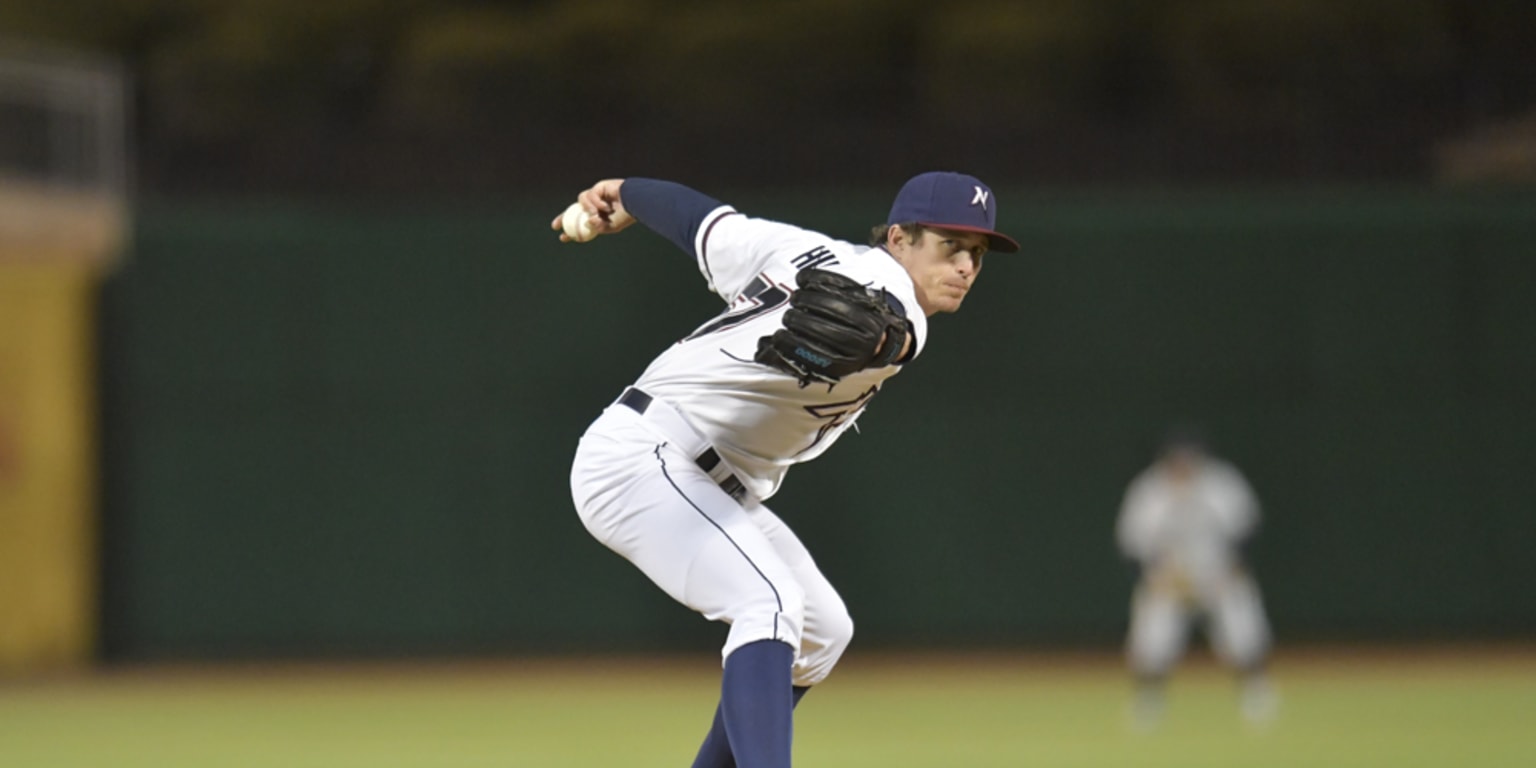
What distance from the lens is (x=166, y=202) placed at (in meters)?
15.8

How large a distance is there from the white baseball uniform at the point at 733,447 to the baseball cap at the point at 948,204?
4.8 inches

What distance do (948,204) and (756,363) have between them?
1.86ft

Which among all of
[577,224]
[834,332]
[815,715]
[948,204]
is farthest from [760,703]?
[815,715]

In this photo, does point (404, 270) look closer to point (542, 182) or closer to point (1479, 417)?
point (542, 182)

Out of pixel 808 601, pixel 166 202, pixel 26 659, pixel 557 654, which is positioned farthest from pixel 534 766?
pixel 166 202

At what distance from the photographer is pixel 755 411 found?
441cm

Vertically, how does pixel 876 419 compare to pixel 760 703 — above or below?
below

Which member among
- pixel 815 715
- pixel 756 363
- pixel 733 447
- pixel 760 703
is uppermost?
pixel 756 363

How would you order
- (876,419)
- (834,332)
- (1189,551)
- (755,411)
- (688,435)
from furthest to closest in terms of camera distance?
(876,419) → (1189,551) → (688,435) → (755,411) → (834,332)

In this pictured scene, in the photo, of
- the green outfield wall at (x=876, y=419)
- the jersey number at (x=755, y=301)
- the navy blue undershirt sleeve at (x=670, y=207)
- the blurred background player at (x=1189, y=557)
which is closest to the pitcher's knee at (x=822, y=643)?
the jersey number at (x=755, y=301)

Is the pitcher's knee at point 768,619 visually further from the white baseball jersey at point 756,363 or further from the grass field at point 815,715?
the grass field at point 815,715

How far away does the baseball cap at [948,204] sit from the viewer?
429cm

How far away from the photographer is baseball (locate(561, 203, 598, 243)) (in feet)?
15.5

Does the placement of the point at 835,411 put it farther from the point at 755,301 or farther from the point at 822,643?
the point at 822,643
